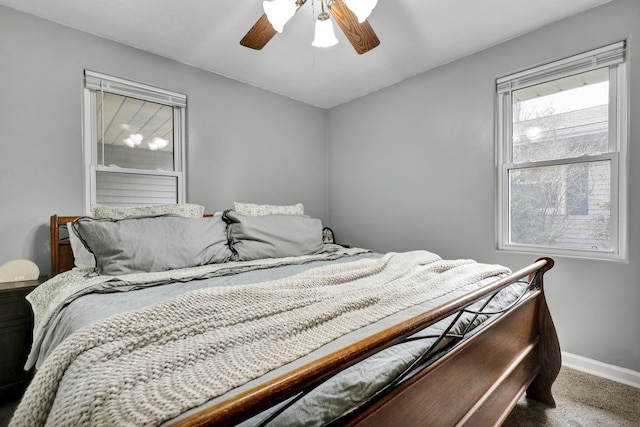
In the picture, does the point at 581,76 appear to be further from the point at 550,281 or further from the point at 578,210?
Result: the point at 550,281

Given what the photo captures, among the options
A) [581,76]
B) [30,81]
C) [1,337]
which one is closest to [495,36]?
[581,76]

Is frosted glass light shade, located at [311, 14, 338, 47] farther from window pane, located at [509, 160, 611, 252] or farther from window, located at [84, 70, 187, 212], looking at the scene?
window pane, located at [509, 160, 611, 252]

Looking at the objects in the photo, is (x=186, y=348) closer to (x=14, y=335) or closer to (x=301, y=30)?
(x=14, y=335)

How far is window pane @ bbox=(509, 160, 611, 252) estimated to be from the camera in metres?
2.04

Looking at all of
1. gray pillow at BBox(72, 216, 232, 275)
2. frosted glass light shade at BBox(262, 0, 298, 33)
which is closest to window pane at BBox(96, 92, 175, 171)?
gray pillow at BBox(72, 216, 232, 275)

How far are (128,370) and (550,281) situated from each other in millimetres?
2564

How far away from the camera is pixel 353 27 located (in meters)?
1.69

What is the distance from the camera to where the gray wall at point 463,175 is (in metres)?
1.93

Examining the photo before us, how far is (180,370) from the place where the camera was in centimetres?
72

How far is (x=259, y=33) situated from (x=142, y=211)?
4.61ft

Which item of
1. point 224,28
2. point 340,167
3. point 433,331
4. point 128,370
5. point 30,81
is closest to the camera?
point 128,370

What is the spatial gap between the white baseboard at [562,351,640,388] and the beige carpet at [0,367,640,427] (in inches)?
1.8

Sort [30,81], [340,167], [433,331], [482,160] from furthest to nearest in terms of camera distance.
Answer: [340,167] → [482,160] → [30,81] → [433,331]

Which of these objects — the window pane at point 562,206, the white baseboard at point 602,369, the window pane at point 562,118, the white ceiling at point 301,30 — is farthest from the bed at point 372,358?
the white ceiling at point 301,30
